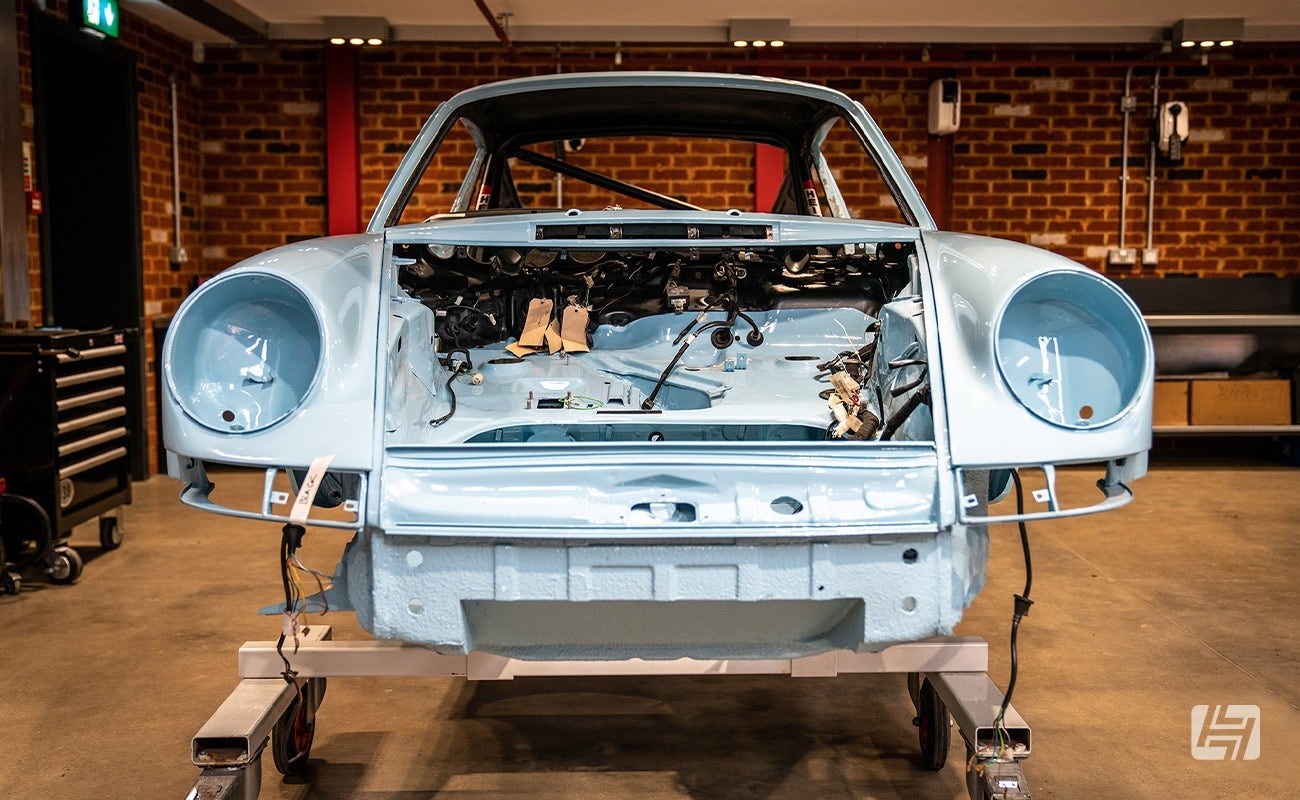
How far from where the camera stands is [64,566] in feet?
12.8

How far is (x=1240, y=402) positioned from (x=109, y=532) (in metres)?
5.96


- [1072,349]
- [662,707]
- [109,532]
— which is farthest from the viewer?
[109,532]

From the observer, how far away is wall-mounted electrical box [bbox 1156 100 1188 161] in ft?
22.2

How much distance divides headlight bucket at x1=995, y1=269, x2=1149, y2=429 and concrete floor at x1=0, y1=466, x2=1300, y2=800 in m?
0.95

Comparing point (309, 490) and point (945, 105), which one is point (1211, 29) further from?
point (309, 490)

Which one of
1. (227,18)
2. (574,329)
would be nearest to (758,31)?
(227,18)

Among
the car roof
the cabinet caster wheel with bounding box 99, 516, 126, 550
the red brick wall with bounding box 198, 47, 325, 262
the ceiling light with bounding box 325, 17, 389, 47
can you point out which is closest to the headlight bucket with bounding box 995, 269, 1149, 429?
the car roof

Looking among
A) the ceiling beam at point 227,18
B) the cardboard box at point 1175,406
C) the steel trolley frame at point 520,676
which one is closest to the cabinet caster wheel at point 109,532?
the steel trolley frame at point 520,676

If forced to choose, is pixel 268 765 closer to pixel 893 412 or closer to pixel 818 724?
pixel 818 724

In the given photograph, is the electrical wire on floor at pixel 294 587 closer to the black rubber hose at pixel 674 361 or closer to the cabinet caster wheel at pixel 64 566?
the black rubber hose at pixel 674 361

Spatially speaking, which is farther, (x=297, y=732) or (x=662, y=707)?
(x=662, y=707)

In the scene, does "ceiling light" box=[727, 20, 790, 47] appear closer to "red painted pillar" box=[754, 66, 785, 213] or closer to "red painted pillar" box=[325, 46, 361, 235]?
"red painted pillar" box=[754, 66, 785, 213]

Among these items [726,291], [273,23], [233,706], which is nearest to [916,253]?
[726,291]

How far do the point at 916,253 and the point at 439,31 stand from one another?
5302 millimetres
